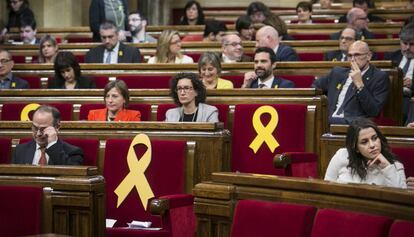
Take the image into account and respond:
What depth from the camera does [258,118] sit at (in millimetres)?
6570

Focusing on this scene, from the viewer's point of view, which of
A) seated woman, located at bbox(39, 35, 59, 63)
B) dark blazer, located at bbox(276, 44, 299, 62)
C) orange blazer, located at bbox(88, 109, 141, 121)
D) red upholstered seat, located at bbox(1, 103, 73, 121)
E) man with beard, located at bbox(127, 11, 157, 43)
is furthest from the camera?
man with beard, located at bbox(127, 11, 157, 43)

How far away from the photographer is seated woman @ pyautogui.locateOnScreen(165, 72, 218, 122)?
679 centimetres

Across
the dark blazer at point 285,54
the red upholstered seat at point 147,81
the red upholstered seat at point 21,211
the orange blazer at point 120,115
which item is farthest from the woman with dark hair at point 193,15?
the red upholstered seat at point 21,211

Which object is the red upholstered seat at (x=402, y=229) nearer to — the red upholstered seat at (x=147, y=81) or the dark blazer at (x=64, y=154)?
the dark blazer at (x=64, y=154)

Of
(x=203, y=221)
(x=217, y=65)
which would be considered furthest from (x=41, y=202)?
(x=217, y=65)

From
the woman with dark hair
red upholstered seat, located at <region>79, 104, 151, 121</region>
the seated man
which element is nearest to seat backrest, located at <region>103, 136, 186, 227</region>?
red upholstered seat, located at <region>79, 104, 151, 121</region>

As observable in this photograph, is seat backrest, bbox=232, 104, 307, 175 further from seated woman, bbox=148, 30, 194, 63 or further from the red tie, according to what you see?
seated woman, bbox=148, 30, 194, 63

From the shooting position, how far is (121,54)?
959cm

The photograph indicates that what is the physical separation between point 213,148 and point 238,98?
1.17 m

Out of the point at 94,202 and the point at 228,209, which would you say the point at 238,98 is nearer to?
the point at 94,202

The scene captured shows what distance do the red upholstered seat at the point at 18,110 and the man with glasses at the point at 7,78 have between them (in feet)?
→ 3.26

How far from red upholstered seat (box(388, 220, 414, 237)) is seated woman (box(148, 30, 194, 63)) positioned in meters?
5.64

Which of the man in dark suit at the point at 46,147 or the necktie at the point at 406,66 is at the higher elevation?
the necktie at the point at 406,66

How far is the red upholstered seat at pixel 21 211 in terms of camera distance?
4789 millimetres
